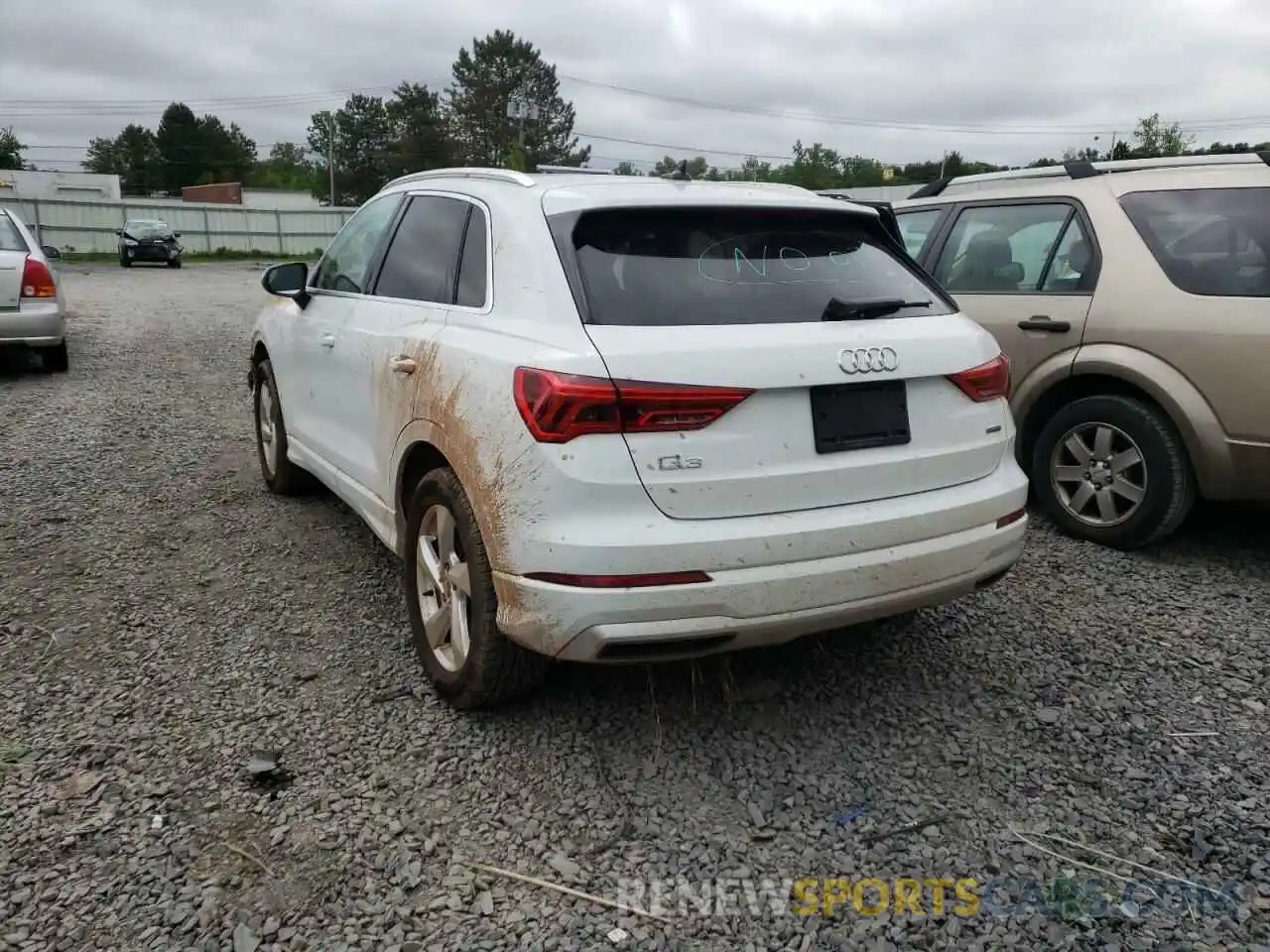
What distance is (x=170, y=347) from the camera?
38.2 feet

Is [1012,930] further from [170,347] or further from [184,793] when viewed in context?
[170,347]

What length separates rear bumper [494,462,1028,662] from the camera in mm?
2598

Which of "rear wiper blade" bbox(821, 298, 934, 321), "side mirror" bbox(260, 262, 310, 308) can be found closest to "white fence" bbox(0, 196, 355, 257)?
"side mirror" bbox(260, 262, 310, 308)

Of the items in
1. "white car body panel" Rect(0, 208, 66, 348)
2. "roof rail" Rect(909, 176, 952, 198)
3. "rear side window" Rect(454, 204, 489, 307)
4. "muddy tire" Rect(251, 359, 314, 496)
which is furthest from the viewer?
"white car body panel" Rect(0, 208, 66, 348)

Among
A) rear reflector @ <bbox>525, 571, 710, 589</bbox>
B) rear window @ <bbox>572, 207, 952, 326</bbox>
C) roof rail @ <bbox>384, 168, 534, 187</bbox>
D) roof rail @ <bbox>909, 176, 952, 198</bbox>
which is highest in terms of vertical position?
roof rail @ <bbox>909, 176, 952, 198</bbox>

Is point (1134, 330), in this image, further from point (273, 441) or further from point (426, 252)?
point (273, 441)

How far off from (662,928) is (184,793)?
140 cm

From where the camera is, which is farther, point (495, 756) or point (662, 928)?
point (495, 756)

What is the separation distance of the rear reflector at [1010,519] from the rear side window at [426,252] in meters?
1.91

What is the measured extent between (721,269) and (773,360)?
41 cm

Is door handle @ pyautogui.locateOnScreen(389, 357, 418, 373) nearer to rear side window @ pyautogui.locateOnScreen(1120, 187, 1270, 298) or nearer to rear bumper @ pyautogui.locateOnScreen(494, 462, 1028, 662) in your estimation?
rear bumper @ pyautogui.locateOnScreen(494, 462, 1028, 662)

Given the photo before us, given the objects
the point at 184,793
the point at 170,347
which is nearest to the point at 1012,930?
the point at 184,793

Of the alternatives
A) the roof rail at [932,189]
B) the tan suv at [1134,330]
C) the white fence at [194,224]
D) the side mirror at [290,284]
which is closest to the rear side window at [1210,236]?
the tan suv at [1134,330]

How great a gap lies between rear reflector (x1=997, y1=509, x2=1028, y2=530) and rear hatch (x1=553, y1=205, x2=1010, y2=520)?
168 millimetres
